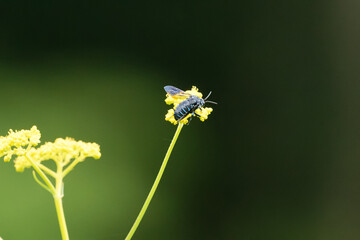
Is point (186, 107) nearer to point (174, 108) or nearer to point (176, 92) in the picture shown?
point (174, 108)

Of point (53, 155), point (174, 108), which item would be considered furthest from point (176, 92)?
point (53, 155)

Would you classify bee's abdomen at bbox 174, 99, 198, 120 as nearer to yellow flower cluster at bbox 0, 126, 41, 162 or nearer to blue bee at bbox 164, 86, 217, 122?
blue bee at bbox 164, 86, 217, 122

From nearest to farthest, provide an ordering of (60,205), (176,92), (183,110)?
(60,205) → (183,110) → (176,92)

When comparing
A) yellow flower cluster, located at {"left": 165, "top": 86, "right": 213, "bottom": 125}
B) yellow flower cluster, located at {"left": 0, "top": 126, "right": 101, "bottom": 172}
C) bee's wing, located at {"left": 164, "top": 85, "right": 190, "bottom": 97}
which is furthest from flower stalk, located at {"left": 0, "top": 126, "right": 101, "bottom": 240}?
bee's wing, located at {"left": 164, "top": 85, "right": 190, "bottom": 97}

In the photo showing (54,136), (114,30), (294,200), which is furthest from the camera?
(294,200)

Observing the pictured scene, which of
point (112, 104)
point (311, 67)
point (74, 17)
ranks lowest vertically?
point (112, 104)

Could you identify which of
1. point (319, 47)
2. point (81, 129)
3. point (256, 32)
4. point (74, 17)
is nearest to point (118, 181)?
point (81, 129)

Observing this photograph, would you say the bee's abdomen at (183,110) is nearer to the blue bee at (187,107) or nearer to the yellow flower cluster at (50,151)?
the blue bee at (187,107)

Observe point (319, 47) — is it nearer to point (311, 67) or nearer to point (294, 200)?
point (311, 67)
